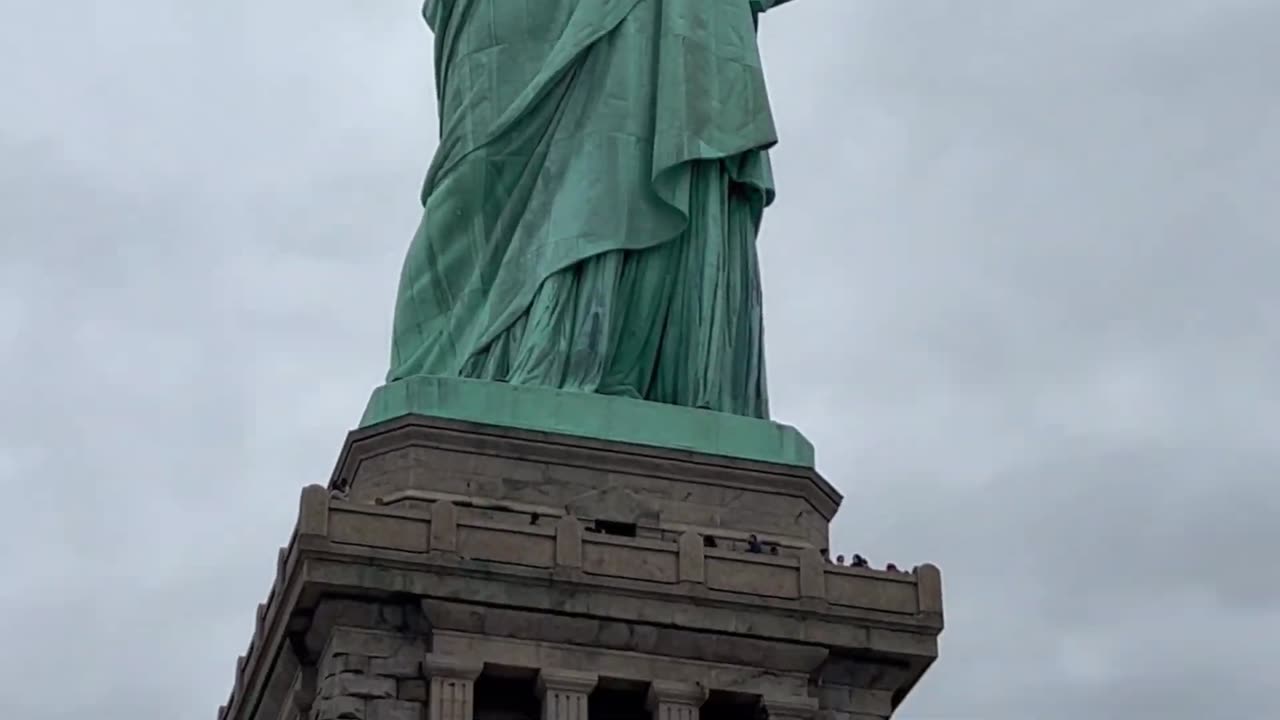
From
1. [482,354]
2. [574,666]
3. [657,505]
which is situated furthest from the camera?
[482,354]

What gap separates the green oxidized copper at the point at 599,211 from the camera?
30.5 m

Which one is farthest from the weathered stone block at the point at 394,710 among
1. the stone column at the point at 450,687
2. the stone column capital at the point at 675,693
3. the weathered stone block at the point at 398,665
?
the stone column capital at the point at 675,693

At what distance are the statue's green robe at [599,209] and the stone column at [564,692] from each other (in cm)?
422

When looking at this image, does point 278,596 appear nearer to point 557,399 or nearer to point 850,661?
point 557,399

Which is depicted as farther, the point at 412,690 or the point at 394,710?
the point at 412,690

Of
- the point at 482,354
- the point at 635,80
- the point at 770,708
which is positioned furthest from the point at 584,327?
the point at 770,708

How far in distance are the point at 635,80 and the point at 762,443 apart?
187 inches

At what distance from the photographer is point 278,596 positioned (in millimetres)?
27609

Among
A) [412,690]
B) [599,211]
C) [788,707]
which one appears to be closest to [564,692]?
[412,690]

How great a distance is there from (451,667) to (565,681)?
1.10m

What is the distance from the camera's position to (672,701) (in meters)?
26.9

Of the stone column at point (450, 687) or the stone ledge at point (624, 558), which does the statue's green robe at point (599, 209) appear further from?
the stone column at point (450, 687)

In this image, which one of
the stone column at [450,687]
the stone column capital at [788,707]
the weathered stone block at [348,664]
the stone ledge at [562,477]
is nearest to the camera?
the stone column at [450,687]

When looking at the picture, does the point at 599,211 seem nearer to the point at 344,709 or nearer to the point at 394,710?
the point at 394,710
